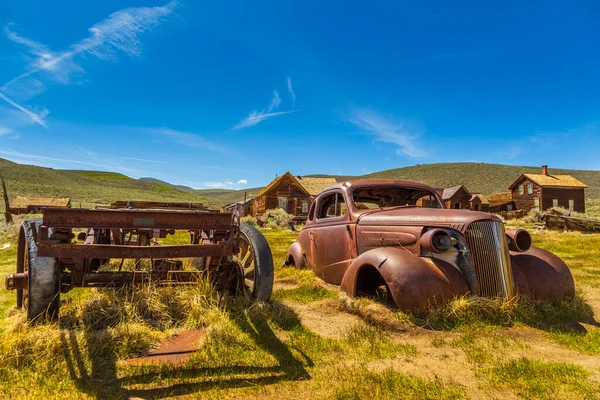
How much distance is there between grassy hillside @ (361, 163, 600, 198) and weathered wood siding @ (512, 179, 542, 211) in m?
28.5

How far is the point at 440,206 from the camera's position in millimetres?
5918

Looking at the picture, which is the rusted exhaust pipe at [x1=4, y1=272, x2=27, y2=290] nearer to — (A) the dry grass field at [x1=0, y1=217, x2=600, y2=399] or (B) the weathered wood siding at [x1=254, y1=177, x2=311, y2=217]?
(A) the dry grass field at [x1=0, y1=217, x2=600, y2=399]

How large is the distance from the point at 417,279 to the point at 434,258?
17.6 inches

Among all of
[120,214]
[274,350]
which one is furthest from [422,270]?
[120,214]

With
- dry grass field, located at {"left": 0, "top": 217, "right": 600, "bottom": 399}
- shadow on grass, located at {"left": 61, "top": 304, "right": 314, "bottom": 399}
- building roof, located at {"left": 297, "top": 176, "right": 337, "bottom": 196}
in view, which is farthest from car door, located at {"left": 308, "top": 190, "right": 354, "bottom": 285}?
building roof, located at {"left": 297, "top": 176, "right": 337, "bottom": 196}

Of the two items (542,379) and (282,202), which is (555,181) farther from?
(542,379)

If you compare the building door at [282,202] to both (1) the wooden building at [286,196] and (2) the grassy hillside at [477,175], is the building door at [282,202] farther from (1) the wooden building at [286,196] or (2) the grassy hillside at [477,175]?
(2) the grassy hillside at [477,175]

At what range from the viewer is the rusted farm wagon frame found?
10.7 feet

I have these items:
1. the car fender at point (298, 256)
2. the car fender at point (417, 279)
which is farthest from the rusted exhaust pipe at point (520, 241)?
the car fender at point (298, 256)

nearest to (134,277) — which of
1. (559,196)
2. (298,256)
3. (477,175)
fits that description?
(298,256)

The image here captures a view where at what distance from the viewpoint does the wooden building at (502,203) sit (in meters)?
45.1

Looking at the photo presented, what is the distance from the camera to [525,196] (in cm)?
4338

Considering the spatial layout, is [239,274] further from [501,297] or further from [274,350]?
[501,297]

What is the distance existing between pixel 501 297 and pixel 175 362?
11.1 feet
